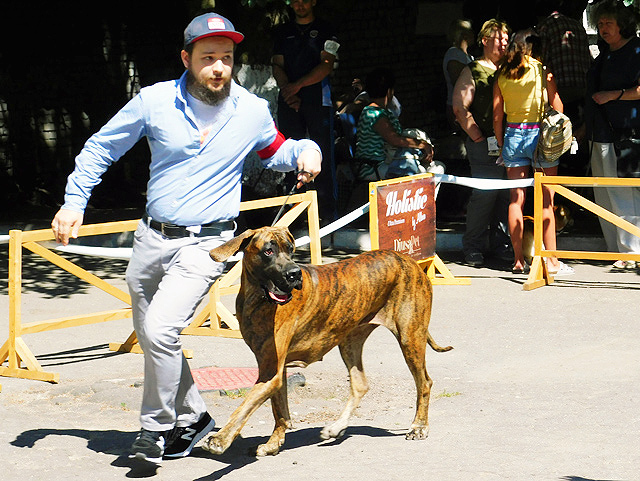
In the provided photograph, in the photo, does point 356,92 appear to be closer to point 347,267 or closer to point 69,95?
point 69,95

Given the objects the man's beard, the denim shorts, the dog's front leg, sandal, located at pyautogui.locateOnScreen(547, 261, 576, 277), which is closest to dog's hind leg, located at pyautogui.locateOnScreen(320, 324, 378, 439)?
the dog's front leg

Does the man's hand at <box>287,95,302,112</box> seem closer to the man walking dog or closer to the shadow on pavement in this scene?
the shadow on pavement

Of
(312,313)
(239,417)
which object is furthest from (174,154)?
(239,417)

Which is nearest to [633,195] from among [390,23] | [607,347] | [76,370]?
[607,347]

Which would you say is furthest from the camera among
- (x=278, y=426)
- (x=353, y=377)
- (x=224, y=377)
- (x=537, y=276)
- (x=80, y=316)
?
(x=537, y=276)

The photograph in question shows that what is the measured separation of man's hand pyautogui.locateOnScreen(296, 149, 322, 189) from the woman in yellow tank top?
5.27 meters

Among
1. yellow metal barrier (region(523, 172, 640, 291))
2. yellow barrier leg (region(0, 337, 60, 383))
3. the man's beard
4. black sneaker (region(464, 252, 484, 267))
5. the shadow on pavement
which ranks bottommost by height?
the shadow on pavement

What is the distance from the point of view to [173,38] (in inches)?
714

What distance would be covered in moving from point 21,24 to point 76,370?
10.2 meters

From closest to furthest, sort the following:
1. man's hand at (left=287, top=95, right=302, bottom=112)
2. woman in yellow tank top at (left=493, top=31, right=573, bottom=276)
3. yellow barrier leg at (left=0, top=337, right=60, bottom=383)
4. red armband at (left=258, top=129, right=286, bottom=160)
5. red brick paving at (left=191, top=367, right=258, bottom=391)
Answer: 1. red armband at (left=258, top=129, right=286, bottom=160)
2. red brick paving at (left=191, top=367, right=258, bottom=391)
3. yellow barrier leg at (left=0, top=337, right=60, bottom=383)
4. woman in yellow tank top at (left=493, top=31, right=573, bottom=276)
5. man's hand at (left=287, top=95, right=302, bottom=112)

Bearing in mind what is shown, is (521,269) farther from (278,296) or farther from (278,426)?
(278,296)

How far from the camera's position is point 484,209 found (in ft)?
38.2

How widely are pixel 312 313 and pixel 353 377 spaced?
733 mm

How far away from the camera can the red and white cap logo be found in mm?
5578
